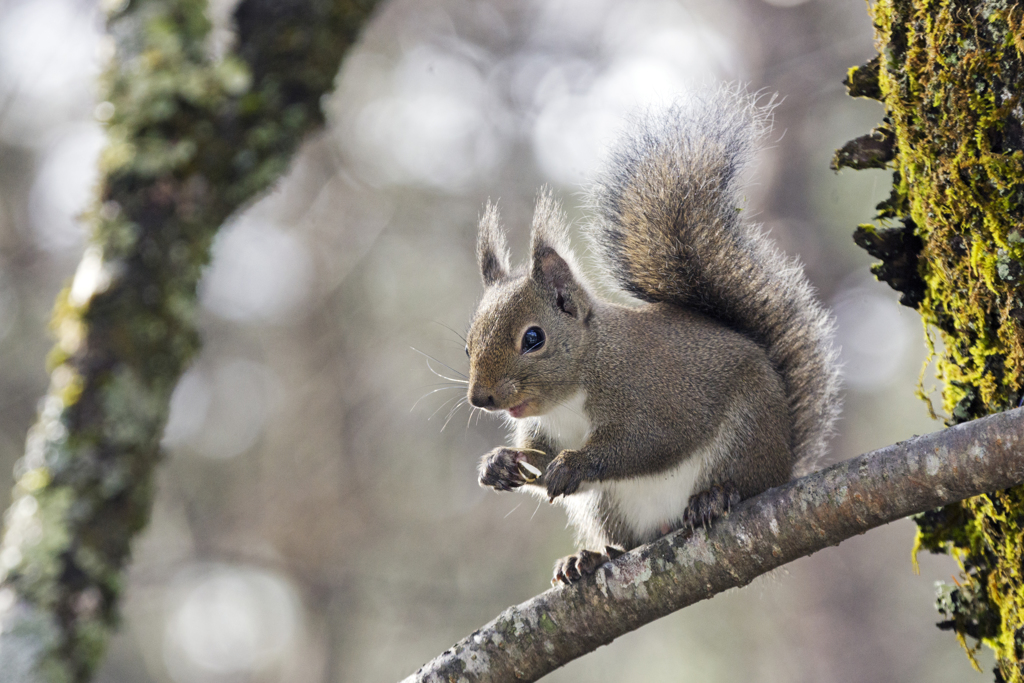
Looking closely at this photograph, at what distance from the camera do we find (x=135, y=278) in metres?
2.30

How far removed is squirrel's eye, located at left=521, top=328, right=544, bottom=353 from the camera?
7.73 ft

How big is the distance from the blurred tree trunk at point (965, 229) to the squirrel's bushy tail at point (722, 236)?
46 cm

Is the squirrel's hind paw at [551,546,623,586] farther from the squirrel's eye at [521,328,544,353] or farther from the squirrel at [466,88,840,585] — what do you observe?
the squirrel's eye at [521,328,544,353]

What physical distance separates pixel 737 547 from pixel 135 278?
1.76 metres

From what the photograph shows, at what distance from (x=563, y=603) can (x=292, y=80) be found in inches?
71.6

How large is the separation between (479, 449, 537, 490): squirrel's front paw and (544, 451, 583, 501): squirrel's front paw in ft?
0.30

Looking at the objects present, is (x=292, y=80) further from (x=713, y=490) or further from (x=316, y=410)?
(x=316, y=410)

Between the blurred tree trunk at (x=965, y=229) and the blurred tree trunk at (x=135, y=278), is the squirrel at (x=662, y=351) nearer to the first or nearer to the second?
the blurred tree trunk at (x=965, y=229)

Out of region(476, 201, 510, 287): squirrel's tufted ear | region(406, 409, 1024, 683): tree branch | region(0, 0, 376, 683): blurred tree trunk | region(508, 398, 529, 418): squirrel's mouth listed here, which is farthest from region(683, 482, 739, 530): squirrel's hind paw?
region(0, 0, 376, 683): blurred tree trunk

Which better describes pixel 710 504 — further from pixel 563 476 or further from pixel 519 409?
pixel 519 409

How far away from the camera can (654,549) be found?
1693mm

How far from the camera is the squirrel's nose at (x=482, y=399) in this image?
87.8 inches

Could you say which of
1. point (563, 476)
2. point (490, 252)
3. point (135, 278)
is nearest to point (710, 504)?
point (563, 476)

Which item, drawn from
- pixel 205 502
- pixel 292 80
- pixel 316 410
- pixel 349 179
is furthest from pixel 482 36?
pixel 292 80
